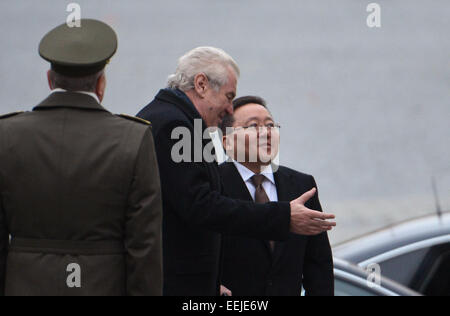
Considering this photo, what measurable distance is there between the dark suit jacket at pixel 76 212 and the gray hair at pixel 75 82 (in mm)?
132

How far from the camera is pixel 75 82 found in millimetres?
2713

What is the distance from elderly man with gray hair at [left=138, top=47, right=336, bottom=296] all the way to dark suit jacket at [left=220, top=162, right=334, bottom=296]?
278 millimetres

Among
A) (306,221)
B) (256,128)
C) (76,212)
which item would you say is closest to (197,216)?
(306,221)

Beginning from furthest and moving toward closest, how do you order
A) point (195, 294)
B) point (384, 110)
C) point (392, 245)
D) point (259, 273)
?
point (384, 110), point (392, 245), point (259, 273), point (195, 294)

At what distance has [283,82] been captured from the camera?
12.4m

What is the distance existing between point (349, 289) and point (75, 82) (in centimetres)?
176

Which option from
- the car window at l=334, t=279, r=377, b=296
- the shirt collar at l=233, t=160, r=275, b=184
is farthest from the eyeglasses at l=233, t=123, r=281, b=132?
the car window at l=334, t=279, r=377, b=296

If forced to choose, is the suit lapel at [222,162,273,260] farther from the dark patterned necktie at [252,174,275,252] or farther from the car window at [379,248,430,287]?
the car window at [379,248,430,287]

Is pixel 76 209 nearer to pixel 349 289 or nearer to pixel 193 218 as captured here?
pixel 193 218

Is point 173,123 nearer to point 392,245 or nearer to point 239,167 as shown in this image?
point 239,167

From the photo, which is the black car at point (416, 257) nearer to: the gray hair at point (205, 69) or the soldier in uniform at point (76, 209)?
the gray hair at point (205, 69)
